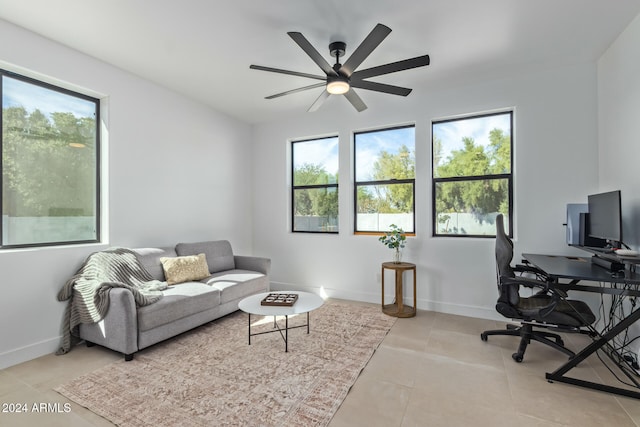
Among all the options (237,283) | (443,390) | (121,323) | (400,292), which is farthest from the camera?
(400,292)

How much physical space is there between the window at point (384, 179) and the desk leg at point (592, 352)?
2095 mm

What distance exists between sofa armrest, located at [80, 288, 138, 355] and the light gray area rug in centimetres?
15

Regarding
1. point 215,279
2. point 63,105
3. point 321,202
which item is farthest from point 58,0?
point 321,202

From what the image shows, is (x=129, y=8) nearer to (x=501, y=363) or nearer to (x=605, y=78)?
(x=501, y=363)

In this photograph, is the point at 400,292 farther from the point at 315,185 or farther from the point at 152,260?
the point at 152,260

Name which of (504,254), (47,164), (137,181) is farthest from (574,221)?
(47,164)

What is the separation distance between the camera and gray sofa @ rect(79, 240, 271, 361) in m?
2.42

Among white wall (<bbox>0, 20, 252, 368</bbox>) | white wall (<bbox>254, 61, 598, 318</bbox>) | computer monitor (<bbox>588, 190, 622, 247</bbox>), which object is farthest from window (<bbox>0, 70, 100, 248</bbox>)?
computer monitor (<bbox>588, 190, 622, 247</bbox>)

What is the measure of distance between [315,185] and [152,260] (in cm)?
249

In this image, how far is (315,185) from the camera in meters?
4.66

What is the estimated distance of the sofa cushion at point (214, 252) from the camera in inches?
144

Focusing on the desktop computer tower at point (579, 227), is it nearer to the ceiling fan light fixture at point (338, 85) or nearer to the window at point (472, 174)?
the window at point (472, 174)

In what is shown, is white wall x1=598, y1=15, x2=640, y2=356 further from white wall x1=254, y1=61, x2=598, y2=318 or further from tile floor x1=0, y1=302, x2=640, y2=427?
tile floor x1=0, y1=302, x2=640, y2=427

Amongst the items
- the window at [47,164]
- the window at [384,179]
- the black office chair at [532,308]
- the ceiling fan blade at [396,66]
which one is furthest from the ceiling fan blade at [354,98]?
the window at [47,164]
